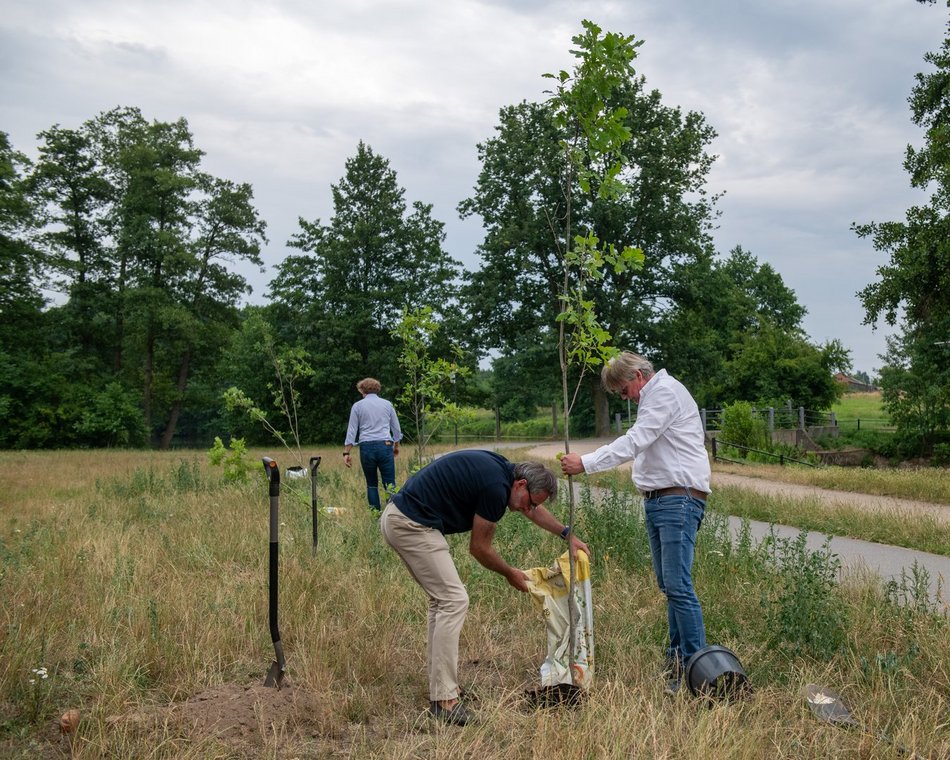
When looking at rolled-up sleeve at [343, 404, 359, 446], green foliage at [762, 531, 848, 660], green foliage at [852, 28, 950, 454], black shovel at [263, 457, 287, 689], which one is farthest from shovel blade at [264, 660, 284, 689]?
green foliage at [852, 28, 950, 454]

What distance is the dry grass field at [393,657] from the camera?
363 cm

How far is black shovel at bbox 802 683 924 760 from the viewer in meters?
3.66

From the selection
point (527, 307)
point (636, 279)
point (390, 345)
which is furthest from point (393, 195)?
point (636, 279)

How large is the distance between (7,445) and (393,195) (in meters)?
23.2

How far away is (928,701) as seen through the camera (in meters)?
4.00

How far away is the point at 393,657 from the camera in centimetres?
481

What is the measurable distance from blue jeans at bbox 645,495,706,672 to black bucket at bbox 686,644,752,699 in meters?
0.22

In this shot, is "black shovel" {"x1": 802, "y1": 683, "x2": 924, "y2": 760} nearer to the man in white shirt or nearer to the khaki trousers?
the man in white shirt

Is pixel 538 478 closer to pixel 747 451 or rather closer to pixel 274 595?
pixel 274 595

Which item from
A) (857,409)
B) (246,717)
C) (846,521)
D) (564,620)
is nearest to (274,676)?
(246,717)

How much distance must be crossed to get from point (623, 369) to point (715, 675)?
5.44 feet

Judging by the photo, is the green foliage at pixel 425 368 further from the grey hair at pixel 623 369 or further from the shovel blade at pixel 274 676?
the shovel blade at pixel 274 676

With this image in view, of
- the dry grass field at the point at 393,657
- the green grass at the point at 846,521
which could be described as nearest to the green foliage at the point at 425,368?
the dry grass field at the point at 393,657

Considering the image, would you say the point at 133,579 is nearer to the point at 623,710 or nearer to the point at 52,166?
the point at 623,710
